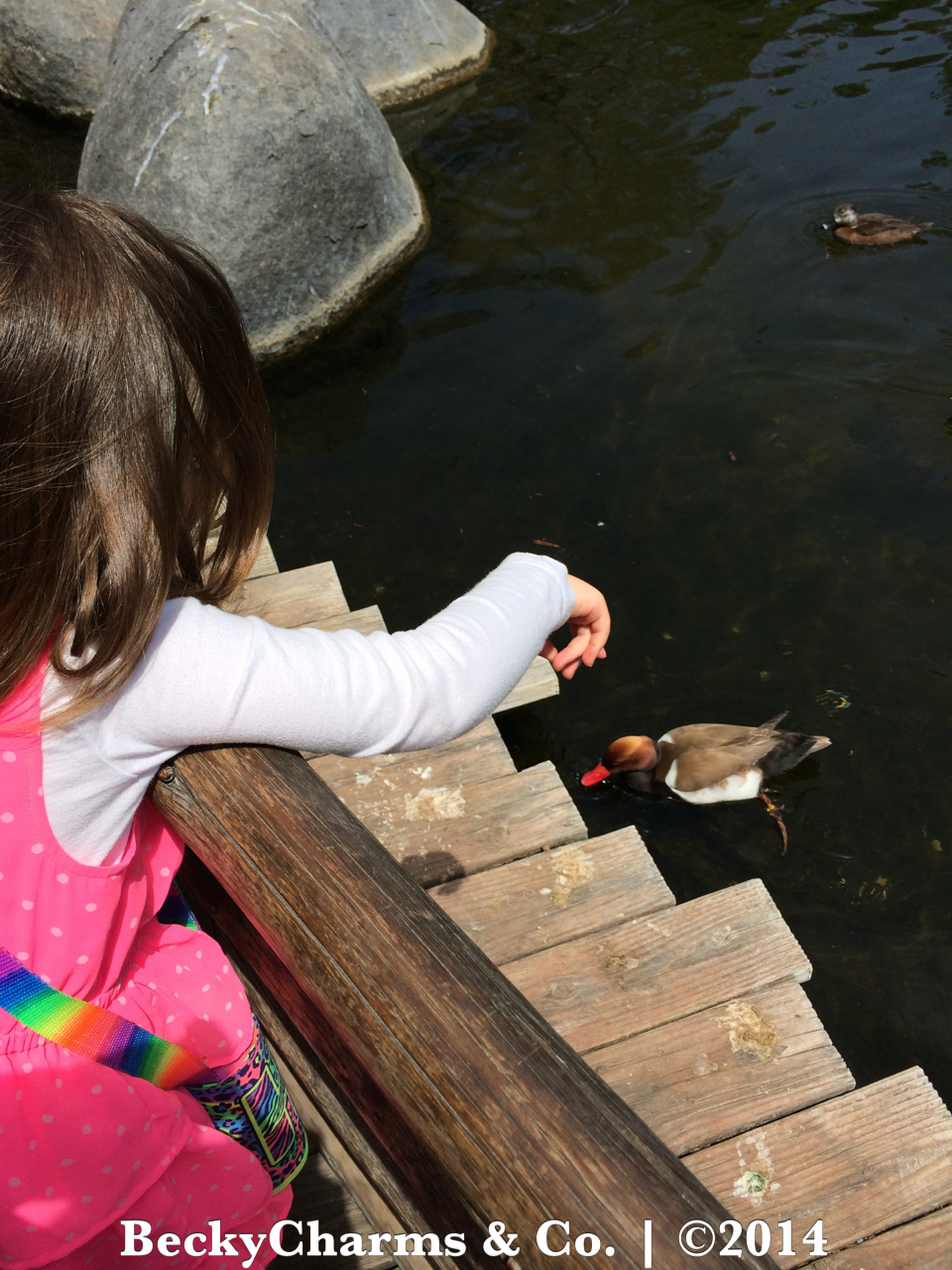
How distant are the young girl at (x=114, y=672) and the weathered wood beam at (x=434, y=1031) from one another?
0.12 m

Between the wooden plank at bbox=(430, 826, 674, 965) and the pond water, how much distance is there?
5.31 ft

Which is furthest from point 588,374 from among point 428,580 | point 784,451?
point 428,580

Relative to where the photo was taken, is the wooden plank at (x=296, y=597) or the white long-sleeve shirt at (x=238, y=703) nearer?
the white long-sleeve shirt at (x=238, y=703)

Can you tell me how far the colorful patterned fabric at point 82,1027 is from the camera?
4.14ft

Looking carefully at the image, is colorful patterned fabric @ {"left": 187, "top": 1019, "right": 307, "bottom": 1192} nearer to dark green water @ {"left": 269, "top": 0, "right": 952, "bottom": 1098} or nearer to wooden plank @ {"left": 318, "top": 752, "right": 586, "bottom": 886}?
wooden plank @ {"left": 318, "top": 752, "right": 586, "bottom": 886}

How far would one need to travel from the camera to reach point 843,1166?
2.55m

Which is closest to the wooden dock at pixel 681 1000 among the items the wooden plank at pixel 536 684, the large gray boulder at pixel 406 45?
the wooden plank at pixel 536 684

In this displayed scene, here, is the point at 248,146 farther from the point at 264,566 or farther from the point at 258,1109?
the point at 258,1109

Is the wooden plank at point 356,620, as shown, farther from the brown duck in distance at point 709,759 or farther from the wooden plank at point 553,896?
the brown duck in distance at point 709,759

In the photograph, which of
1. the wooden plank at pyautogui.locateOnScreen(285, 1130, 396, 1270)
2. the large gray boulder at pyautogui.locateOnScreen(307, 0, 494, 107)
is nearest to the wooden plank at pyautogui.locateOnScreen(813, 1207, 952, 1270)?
the wooden plank at pyautogui.locateOnScreen(285, 1130, 396, 1270)

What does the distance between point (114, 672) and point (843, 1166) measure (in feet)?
7.81

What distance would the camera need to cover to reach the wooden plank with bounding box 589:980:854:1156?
8.59ft

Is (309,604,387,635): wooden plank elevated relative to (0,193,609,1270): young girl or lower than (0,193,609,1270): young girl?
lower

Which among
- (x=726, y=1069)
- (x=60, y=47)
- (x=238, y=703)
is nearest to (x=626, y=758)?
(x=726, y=1069)
